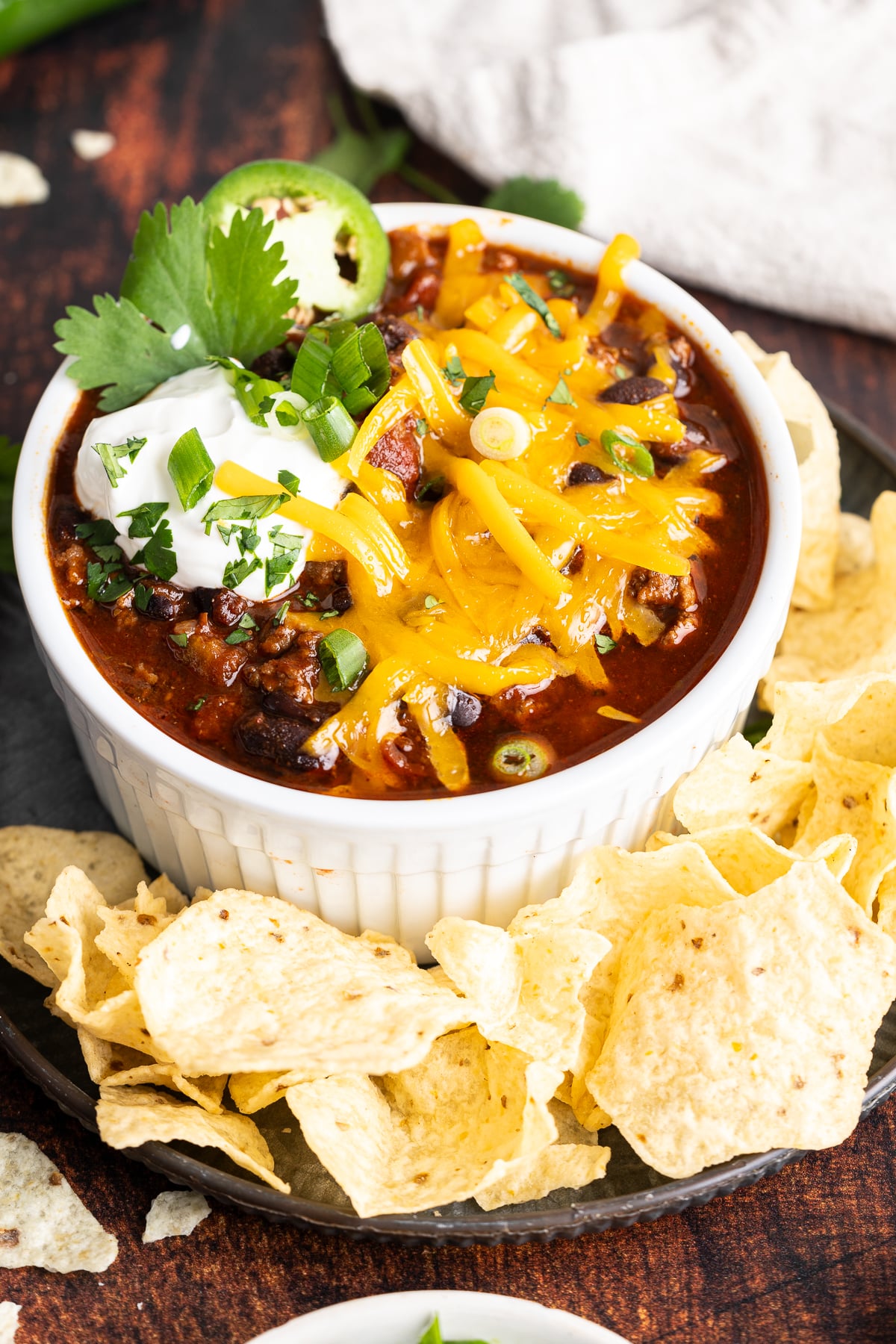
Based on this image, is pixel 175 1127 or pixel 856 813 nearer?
pixel 175 1127

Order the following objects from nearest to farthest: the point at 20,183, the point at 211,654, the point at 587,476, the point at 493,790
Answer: the point at 493,790 → the point at 211,654 → the point at 587,476 → the point at 20,183

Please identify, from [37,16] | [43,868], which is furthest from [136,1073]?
[37,16]

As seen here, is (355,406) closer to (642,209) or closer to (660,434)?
(660,434)

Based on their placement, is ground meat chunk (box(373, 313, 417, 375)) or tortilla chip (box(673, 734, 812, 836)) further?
ground meat chunk (box(373, 313, 417, 375))

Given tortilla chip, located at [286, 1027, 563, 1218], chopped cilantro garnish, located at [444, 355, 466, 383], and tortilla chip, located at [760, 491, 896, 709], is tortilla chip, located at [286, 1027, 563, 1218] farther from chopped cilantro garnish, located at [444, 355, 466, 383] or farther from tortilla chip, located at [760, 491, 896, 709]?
chopped cilantro garnish, located at [444, 355, 466, 383]

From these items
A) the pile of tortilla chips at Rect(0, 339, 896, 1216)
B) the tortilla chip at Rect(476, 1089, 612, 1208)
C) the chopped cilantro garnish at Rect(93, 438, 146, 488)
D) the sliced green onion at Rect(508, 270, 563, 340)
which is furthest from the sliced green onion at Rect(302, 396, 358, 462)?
the tortilla chip at Rect(476, 1089, 612, 1208)

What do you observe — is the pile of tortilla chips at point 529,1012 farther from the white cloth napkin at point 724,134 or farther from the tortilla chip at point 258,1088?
the white cloth napkin at point 724,134

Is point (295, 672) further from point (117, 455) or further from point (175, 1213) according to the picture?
point (175, 1213)
